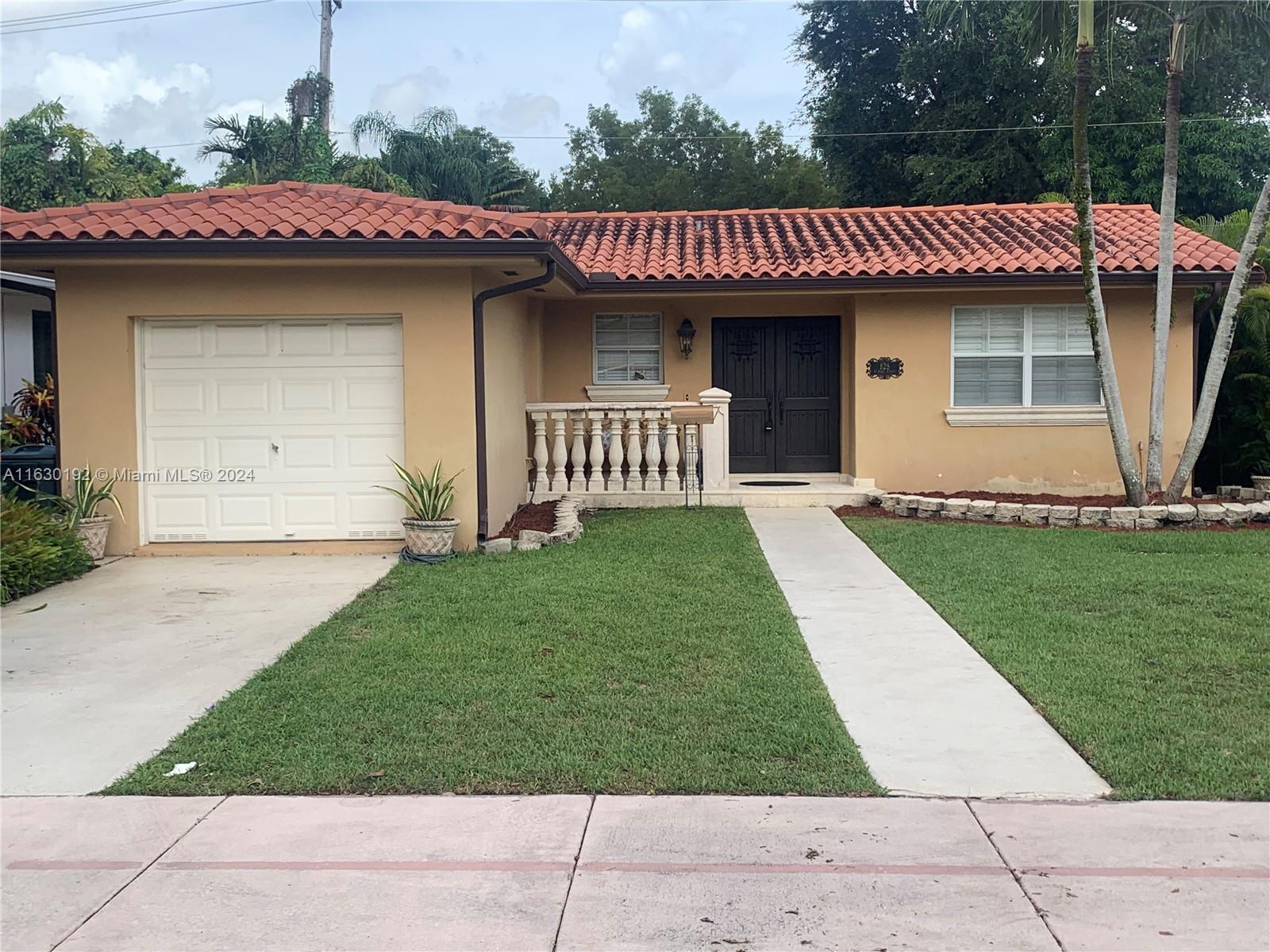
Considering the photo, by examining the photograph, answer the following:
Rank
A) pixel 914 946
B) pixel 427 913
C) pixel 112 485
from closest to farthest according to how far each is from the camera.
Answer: pixel 914 946 → pixel 427 913 → pixel 112 485

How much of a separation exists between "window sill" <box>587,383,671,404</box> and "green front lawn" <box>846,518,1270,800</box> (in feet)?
13.7

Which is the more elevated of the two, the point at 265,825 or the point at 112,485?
the point at 112,485

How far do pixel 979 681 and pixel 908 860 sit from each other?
7.79ft

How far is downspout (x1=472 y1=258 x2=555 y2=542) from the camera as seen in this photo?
34.1 ft

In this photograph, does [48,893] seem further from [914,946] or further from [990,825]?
[990,825]

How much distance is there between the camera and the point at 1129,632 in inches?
278

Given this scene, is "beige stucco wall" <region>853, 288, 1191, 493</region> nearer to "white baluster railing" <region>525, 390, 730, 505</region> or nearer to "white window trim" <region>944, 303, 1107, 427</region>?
"white window trim" <region>944, 303, 1107, 427</region>

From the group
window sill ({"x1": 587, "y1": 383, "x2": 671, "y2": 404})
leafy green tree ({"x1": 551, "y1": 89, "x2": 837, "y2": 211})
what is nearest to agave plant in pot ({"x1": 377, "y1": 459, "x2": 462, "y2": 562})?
window sill ({"x1": 587, "y1": 383, "x2": 671, "y2": 404})

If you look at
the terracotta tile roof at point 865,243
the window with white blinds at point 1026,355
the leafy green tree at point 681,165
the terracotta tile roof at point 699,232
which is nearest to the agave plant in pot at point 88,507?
the terracotta tile roof at point 699,232

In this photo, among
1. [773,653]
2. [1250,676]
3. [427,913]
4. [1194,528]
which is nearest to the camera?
[427,913]

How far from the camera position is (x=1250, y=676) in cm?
607

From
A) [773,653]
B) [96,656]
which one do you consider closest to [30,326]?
[96,656]

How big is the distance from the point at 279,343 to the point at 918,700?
7.23 meters

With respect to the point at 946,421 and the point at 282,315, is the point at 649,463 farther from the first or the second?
the point at 282,315
